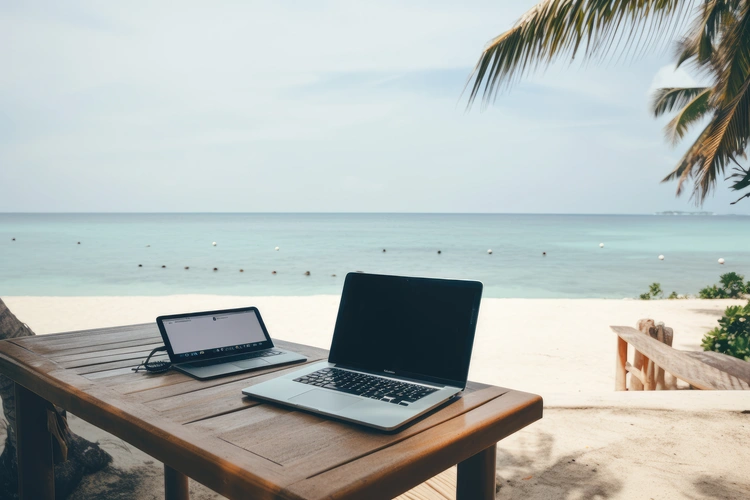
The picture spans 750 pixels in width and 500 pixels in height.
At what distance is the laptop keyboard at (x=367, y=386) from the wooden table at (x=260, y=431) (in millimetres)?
80

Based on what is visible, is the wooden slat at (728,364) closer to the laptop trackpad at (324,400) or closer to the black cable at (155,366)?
the laptop trackpad at (324,400)

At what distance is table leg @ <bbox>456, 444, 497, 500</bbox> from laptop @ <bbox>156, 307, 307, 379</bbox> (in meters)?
0.65

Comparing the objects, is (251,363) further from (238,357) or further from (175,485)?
(175,485)

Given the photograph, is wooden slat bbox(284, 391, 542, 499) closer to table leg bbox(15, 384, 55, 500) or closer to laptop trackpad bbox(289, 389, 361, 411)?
laptop trackpad bbox(289, 389, 361, 411)

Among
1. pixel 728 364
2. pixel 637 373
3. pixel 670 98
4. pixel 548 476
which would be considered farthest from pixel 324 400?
pixel 670 98

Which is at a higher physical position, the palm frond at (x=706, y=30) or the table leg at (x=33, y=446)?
the palm frond at (x=706, y=30)

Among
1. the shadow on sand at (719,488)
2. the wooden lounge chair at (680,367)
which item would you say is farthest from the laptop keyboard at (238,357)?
the wooden lounge chair at (680,367)

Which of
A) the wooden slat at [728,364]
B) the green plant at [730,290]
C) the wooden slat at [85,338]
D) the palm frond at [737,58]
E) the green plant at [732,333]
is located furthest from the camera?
the green plant at [730,290]

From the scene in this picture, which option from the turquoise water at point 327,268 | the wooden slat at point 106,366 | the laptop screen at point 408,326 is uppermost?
the laptop screen at point 408,326

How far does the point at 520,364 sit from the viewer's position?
6203 mm

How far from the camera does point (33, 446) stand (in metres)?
1.86

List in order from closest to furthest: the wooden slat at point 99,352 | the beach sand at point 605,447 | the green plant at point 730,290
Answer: the wooden slat at point 99,352 < the beach sand at point 605,447 < the green plant at point 730,290

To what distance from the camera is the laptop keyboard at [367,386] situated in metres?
1.19

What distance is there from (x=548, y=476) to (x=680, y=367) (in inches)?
62.1
